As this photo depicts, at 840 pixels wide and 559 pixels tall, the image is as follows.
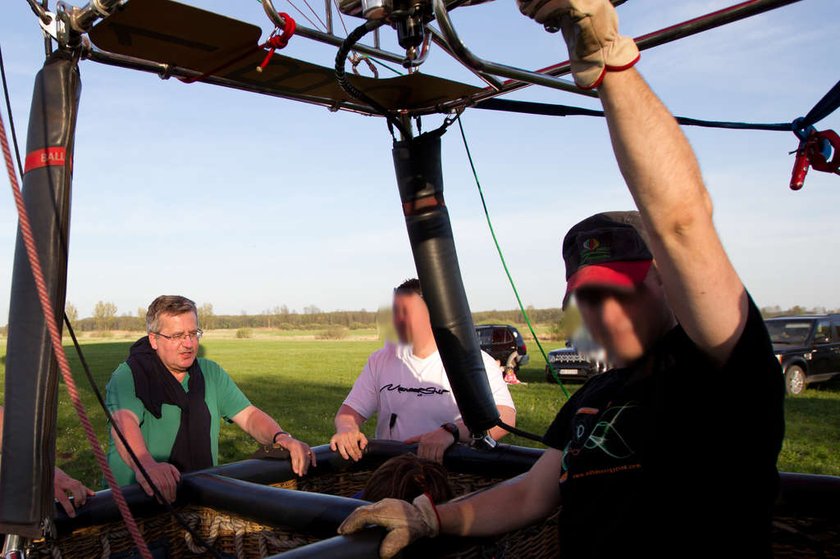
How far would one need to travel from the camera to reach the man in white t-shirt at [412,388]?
140 inches

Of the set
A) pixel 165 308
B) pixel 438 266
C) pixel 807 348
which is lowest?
pixel 807 348

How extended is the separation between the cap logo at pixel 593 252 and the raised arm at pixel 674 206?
9.5 inches

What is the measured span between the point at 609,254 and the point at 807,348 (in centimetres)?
1347

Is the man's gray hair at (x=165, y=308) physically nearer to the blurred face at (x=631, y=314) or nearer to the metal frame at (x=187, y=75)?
the metal frame at (x=187, y=75)

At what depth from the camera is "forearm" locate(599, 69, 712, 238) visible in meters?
1.09

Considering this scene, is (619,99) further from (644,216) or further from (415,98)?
(415,98)

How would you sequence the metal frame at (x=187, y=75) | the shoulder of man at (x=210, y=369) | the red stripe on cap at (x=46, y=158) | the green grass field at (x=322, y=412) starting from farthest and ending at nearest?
the green grass field at (x=322, y=412) → the shoulder of man at (x=210, y=369) → the metal frame at (x=187, y=75) → the red stripe on cap at (x=46, y=158)

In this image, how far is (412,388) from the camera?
3629 mm

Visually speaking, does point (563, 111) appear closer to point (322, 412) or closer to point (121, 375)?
point (121, 375)

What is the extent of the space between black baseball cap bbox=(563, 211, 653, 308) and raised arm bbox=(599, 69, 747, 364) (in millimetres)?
207

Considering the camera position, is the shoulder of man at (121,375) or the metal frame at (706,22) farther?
the shoulder of man at (121,375)

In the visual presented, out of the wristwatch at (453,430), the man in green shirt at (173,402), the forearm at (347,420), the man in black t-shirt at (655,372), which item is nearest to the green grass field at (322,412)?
the man in black t-shirt at (655,372)

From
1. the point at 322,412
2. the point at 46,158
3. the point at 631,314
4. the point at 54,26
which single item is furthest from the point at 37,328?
the point at 322,412

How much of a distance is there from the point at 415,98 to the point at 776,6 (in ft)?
4.99
